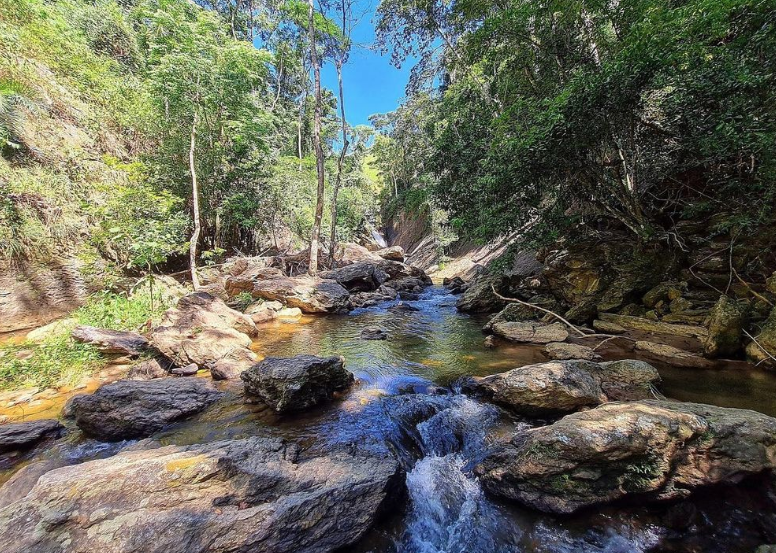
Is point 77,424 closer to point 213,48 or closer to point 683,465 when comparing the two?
point 683,465

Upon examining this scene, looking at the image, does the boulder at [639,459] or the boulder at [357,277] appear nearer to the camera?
the boulder at [639,459]

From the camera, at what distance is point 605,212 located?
8352mm

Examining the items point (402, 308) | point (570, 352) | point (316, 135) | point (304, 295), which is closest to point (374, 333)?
point (402, 308)

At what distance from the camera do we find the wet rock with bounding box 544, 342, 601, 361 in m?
6.47

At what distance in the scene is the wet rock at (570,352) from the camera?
255 inches

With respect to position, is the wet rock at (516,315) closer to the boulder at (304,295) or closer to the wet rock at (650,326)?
the wet rock at (650,326)

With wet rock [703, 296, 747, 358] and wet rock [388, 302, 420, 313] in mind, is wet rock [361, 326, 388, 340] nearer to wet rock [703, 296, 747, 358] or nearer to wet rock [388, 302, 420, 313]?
wet rock [388, 302, 420, 313]

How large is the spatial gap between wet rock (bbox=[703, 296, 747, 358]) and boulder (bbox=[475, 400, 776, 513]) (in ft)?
11.2

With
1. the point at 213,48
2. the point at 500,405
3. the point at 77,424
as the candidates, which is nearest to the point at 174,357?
the point at 77,424

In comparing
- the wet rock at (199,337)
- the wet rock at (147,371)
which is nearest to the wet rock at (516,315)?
the wet rock at (199,337)

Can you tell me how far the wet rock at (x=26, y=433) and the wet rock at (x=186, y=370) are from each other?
5.77ft

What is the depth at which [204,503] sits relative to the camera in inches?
104

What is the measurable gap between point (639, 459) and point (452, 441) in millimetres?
2002

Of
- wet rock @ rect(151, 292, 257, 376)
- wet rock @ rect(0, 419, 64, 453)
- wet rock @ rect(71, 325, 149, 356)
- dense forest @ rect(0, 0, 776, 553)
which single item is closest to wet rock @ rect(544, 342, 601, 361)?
dense forest @ rect(0, 0, 776, 553)
